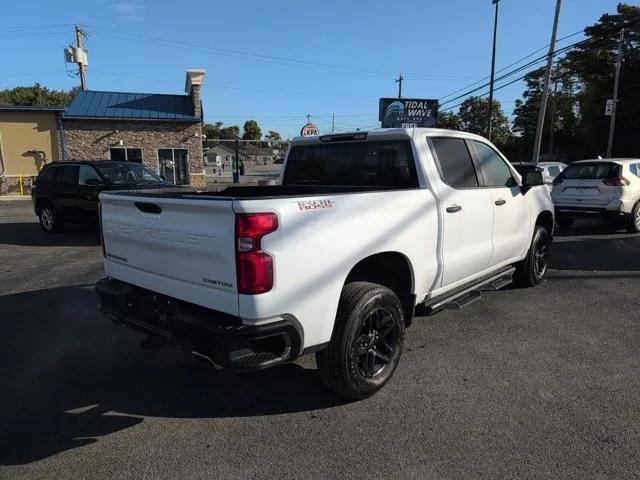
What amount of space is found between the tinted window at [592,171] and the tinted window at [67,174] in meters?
10.8

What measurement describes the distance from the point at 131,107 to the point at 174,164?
360 cm

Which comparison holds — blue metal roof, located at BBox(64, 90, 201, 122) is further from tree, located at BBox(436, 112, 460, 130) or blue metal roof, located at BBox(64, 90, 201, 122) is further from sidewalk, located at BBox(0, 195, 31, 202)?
tree, located at BBox(436, 112, 460, 130)

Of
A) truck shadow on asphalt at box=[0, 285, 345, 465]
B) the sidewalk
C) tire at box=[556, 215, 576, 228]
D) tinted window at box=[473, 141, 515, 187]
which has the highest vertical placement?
tinted window at box=[473, 141, 515, 187]

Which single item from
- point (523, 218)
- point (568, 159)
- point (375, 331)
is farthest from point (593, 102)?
point (375, 331)

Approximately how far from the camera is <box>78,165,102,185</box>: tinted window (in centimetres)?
1083

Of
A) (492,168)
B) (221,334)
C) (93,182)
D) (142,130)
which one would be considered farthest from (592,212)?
(142,130)

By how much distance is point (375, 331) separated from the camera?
361 cm

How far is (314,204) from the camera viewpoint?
3100 millimetres

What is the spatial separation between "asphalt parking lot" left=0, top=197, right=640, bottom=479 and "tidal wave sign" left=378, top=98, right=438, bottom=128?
18659 mm

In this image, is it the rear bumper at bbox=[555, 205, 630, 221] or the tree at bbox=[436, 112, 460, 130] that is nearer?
the rear bumper at bbox=[555, 205, 630, 221]

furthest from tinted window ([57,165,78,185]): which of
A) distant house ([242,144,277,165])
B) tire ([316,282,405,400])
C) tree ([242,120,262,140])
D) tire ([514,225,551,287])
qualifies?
tree ([242,120,262,140])

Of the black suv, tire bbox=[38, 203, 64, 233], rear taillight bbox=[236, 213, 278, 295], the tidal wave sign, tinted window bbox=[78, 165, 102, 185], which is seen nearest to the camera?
rear taillight bbox=[236, 213, 278, 295]

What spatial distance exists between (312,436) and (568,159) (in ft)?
172

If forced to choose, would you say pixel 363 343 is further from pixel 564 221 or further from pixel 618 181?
pixel 564 221
